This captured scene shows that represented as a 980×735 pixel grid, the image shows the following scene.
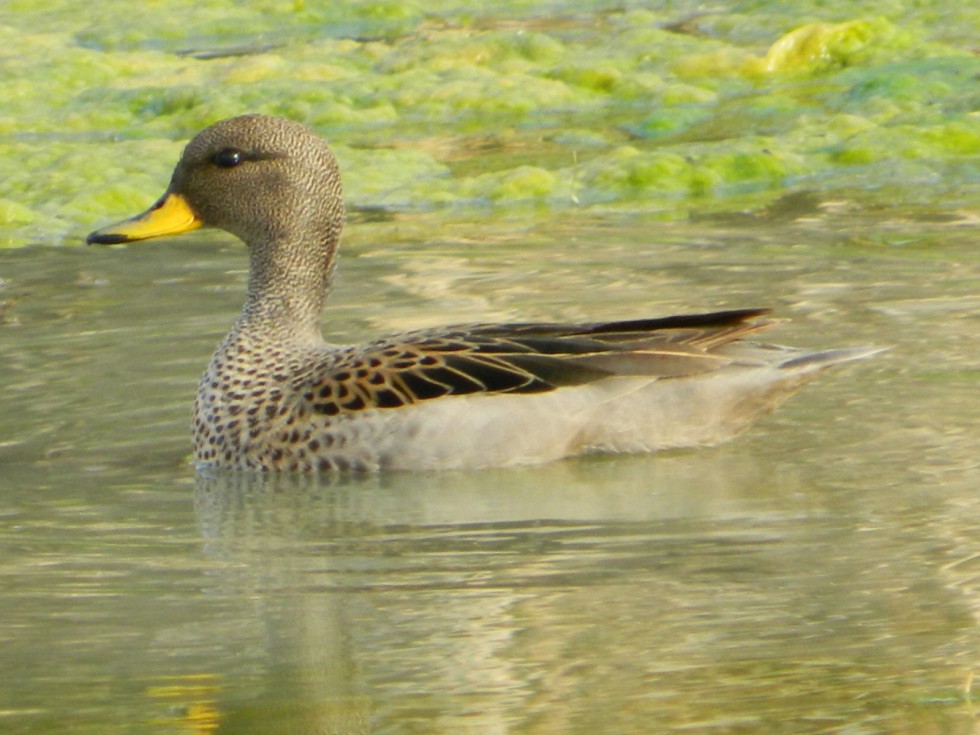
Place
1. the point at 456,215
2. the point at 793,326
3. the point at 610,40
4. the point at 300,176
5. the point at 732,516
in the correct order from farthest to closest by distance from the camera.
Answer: the point at 610,40, the point at 456,215, the point at 793,326, the point at 300,176, the point at 732,516

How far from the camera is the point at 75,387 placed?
22.5 ft

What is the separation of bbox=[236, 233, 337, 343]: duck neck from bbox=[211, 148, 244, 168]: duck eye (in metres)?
0.28

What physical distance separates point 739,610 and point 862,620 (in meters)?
0.26

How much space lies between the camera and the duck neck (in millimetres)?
6438

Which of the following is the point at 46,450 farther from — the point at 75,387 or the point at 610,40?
the point at 610,40

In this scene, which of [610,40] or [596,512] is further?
[610,40]

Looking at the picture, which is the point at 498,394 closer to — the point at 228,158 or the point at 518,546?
the point at 518,546

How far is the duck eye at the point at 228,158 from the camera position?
658 cm

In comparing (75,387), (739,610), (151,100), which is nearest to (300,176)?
(75,387)

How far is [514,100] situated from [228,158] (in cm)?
546

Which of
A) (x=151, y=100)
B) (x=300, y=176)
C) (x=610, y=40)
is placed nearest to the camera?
(x=300, y=176)

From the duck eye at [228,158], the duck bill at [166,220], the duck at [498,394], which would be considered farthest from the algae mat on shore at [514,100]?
the duck at [498,394]

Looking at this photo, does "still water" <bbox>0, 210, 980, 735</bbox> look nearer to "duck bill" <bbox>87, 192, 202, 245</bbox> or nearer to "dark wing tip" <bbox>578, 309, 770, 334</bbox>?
"dark wing tip" <bbox>578, 309, 770, 334</bbox>

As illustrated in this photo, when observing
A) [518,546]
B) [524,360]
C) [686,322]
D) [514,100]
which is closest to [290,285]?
[524,360]
